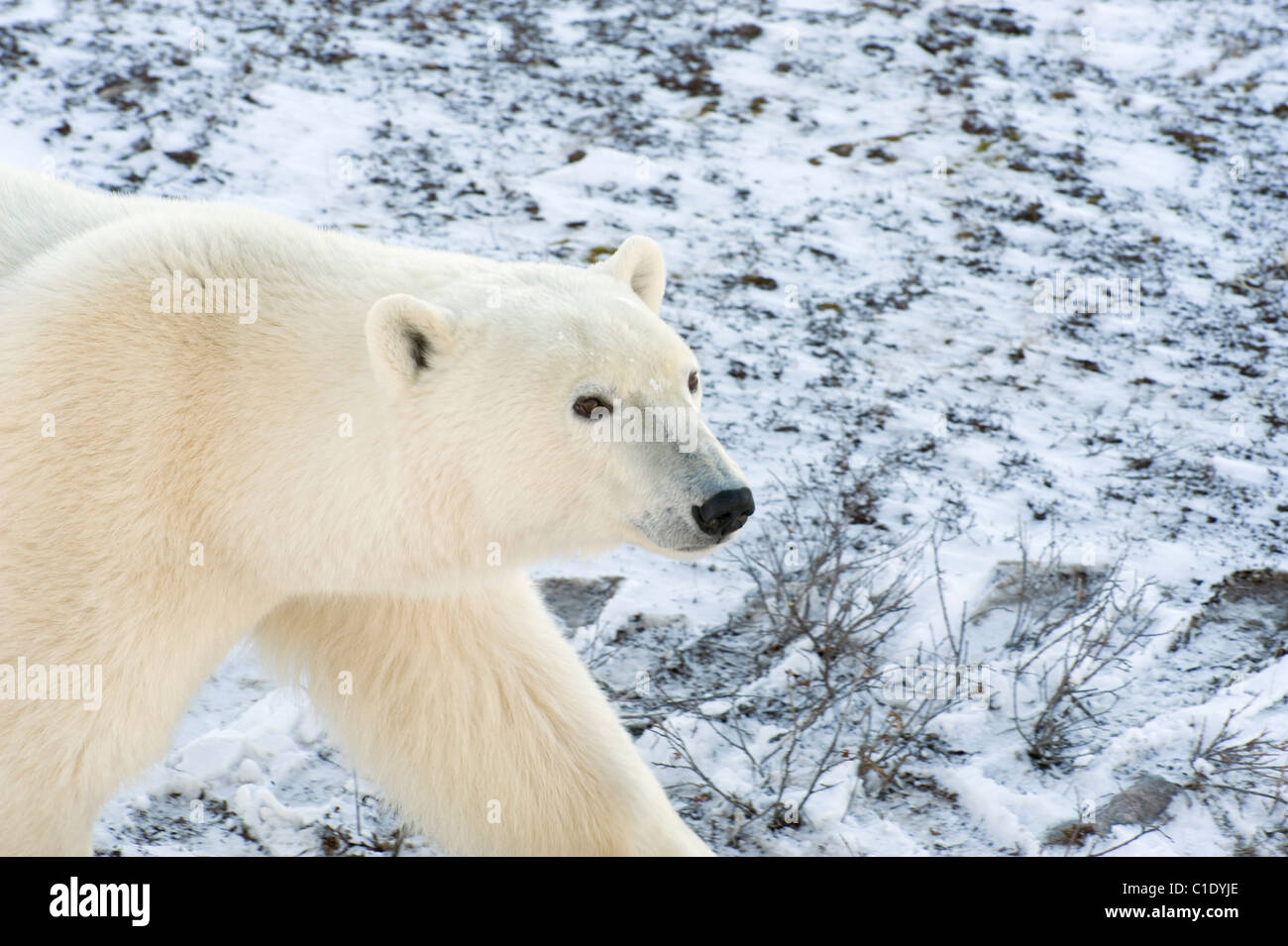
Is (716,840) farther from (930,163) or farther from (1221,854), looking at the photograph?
(930,163)

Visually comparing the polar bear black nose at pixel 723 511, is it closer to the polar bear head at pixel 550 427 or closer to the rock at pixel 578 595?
the polar bear head at pixel 550 427

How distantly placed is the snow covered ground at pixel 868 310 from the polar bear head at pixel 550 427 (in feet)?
3.55

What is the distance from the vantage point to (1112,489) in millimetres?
4414

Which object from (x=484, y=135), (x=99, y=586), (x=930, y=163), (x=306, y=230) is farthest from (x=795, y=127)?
(x=99, y=586)

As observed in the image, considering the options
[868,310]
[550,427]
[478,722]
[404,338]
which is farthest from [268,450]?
[868,310]

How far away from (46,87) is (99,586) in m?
4.73

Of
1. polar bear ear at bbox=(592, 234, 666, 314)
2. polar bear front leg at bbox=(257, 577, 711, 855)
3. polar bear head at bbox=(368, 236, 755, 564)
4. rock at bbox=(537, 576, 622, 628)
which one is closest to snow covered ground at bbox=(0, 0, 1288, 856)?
rock at bbox=(537, 576, 622, 628)

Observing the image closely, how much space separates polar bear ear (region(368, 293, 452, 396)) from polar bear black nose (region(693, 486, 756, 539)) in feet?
1.87

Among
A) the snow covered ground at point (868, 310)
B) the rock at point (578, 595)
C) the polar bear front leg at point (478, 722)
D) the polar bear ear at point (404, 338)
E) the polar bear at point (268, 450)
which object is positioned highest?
the polar bear ear at point (404, 338)

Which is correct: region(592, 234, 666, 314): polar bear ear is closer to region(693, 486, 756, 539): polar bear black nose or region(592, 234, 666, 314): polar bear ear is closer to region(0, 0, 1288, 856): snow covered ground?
region(693, 486, 756, 539): polar bear black nose

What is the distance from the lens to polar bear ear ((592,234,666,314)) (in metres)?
2.62

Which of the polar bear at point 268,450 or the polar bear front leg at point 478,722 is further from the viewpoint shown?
the polar bear front leg at point 478,722

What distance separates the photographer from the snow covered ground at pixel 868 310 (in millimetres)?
3213

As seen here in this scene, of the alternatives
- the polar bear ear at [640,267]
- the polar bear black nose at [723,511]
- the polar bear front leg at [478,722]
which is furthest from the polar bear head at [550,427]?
the polar bear front leg at [478,722]
